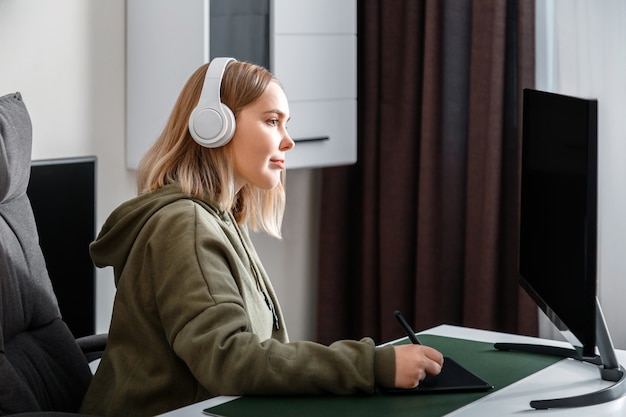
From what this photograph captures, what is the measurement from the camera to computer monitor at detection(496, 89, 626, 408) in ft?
4.21

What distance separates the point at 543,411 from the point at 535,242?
14.1 inches

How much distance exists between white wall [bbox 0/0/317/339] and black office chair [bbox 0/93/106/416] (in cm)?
52

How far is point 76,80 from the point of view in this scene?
242 cm

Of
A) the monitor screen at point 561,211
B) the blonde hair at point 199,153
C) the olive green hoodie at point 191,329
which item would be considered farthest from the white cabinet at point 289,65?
the monitor screen at point 561,211

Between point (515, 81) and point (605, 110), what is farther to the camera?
point (515, 81)

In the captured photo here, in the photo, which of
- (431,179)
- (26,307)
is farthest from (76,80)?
(431,179)

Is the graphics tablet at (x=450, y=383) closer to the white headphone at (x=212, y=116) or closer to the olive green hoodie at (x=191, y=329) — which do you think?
the olive green hoodie at (x=191, y=329)

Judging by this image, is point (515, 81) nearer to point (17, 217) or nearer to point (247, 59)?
point (247, 59)

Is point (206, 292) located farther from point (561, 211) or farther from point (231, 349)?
point (561, 211)

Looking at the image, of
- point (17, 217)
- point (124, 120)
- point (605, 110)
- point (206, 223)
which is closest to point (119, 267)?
point (206, 223)

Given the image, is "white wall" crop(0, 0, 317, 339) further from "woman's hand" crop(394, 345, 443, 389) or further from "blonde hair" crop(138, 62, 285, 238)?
"woman's hand" crop(394, 345, 443, 389)

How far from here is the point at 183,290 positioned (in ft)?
4.55

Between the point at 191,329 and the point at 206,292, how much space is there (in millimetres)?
57

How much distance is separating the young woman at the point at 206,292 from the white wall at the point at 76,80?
31.1 inches
